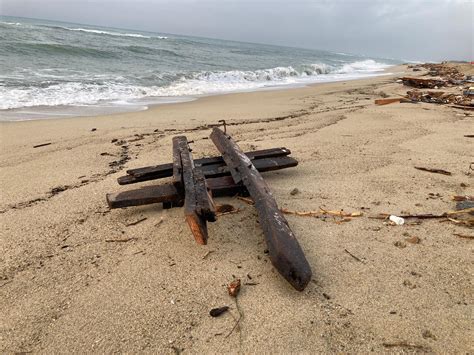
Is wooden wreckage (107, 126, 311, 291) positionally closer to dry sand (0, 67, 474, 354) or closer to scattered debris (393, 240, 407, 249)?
dry sand (0, 67, 474, 354)

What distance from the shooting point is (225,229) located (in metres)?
2.40

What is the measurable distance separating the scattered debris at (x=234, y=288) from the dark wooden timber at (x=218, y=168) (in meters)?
1.27

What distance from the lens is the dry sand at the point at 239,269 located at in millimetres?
1586

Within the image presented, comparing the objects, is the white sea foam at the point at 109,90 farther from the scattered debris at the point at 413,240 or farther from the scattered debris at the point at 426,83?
the scattered debris at the point at 413,240

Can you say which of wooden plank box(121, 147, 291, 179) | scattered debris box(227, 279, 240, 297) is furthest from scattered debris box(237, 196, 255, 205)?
scattered debris box(227, 279, 240, 297)

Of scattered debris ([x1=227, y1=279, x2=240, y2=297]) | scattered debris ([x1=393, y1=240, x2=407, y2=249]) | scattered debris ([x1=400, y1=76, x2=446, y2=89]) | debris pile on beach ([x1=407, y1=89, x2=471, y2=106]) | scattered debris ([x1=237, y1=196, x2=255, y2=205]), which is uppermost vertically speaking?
scattered debris ([x1=400, y1=76, x2=446, y2=89])

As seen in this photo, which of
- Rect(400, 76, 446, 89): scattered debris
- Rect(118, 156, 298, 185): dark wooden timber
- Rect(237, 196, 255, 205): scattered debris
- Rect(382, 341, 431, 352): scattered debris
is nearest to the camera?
Rect(382, 341, 431, 352): scattered debris

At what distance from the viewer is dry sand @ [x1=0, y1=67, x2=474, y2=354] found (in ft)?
5.20

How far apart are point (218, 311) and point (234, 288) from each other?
159 millimetres

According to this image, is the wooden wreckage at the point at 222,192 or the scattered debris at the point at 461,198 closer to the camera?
the wooden wreckage at the point at 222,192

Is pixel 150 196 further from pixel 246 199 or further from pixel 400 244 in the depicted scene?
pixel 400 244

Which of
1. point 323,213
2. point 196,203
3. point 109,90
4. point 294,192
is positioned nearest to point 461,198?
point 323,213

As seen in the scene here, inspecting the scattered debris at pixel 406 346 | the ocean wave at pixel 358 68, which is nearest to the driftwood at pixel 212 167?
the scattered debris at pixel 406 346

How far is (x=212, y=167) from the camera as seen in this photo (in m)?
3.14
